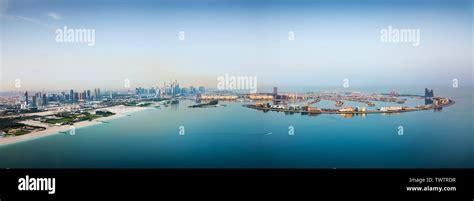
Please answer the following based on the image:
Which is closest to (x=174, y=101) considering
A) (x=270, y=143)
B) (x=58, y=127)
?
(x=270, y=143)

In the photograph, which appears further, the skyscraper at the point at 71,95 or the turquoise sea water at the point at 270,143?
the skyscraper at the point at 71,95

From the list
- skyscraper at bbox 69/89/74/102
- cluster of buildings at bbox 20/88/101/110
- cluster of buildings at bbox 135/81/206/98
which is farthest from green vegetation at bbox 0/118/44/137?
cluster of buildings at bbox 135/81/206/98

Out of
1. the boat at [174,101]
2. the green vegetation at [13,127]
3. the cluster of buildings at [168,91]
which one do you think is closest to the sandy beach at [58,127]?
the green vegetation at [13,127]

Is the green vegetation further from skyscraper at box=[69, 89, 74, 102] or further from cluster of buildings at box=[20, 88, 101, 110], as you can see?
skyscraper at box=[69, 89, 74, 102]

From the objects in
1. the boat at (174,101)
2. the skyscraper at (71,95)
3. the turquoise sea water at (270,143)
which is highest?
the skyscraper at (71,95)

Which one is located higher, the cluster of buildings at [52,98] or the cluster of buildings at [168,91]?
the cluster of buildings at [168,91]

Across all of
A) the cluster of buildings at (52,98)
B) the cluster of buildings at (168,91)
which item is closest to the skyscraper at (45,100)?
the cluster of buildings at (52,98)

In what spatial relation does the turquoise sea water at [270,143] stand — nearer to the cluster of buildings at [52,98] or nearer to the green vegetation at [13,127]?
the green vegetation at [13,127]

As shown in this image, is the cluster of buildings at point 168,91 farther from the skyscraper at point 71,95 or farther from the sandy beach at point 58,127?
the skyscraper at point 71,95
